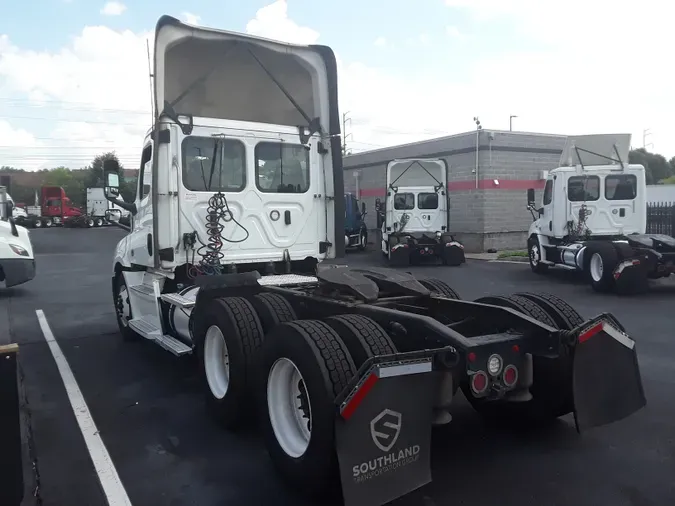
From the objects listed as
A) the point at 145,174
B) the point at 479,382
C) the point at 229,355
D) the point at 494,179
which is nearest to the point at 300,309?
the point at 229,355

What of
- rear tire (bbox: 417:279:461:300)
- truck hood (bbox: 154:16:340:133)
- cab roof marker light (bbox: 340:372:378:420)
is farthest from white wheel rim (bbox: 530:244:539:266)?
cab roof marker light (bbox: 340:372:378:420)

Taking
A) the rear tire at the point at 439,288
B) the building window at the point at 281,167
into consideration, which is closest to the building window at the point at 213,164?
the building window at the point at 281,167

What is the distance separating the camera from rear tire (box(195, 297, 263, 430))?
4820mm

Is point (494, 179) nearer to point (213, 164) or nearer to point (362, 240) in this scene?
point (362, 240)

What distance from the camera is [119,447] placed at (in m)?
4.68

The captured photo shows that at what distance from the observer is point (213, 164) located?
6902mm

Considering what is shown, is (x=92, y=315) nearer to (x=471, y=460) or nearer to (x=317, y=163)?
(x=317, y=163)

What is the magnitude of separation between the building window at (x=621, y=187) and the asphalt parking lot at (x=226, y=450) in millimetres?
7580

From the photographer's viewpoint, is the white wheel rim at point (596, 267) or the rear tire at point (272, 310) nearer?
the rear tire at point (272, 310)

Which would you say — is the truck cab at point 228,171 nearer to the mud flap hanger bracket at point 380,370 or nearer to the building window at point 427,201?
the mud flap hanger bracket at point 380,370

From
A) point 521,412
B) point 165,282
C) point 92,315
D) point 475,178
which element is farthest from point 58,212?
point 521,412

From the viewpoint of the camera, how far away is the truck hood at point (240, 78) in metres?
6.61

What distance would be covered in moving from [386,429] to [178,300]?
3379mm

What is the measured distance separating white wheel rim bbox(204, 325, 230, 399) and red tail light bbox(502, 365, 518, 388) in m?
2.37
